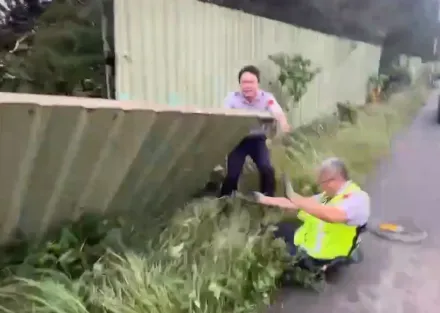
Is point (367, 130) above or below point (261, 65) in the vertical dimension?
below

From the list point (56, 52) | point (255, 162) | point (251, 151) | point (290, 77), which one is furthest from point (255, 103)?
point (290, 77)

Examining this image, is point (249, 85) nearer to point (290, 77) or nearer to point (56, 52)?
point (56, 52)

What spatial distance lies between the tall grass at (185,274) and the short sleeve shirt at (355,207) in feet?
1.90

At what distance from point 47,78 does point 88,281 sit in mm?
2079

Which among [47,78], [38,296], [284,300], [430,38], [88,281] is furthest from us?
[430,38]

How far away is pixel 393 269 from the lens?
14.6 ft

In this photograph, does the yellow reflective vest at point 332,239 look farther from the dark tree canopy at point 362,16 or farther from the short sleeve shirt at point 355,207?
the dark tree canopy at point 362,16

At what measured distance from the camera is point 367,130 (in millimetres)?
9852

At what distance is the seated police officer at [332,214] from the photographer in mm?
3904

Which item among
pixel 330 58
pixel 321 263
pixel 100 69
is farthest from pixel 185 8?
pixel 330 58

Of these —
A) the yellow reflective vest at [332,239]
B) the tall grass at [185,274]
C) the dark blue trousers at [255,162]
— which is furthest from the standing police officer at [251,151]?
the yellow reflective vest at [332,239]

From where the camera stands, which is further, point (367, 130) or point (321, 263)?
point (367, 130)

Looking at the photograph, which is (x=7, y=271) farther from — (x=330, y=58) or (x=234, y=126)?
(x=330, y=58)

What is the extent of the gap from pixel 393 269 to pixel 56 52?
3.40 meters
